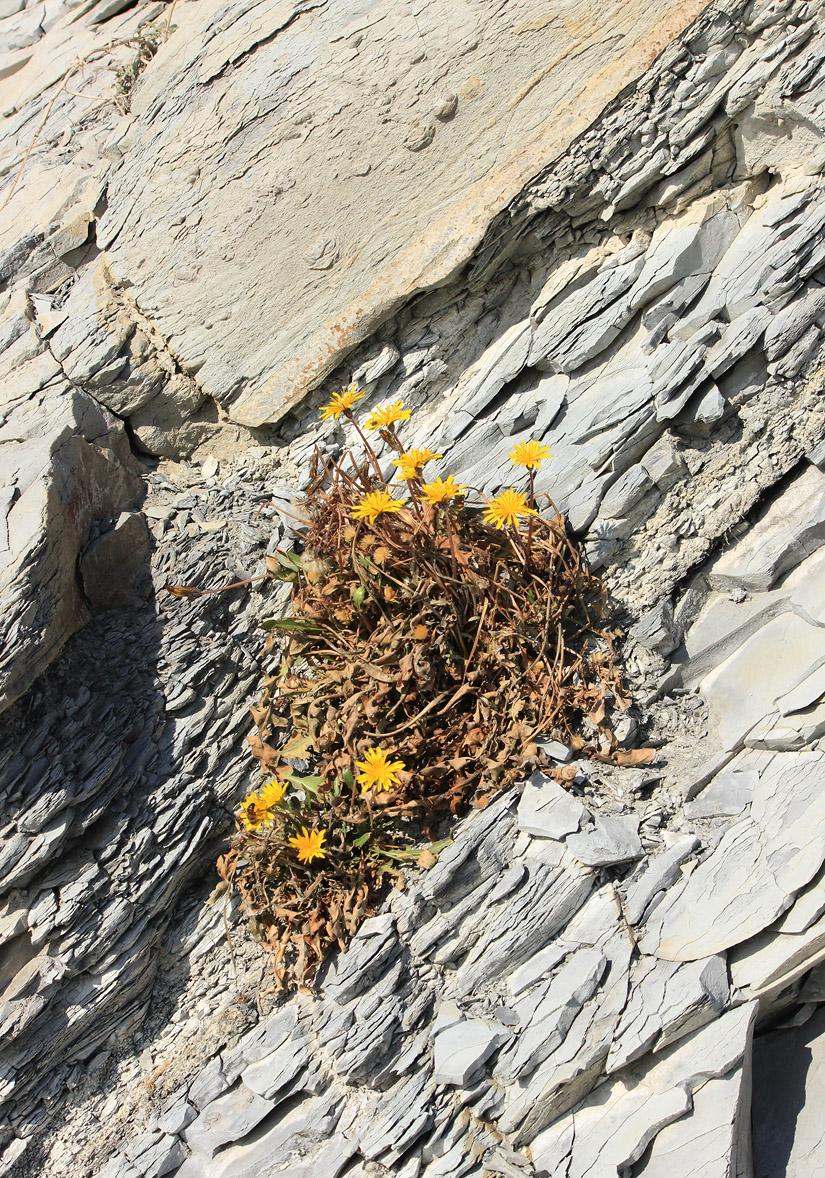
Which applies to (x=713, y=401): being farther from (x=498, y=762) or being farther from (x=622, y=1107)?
(x=622, y=1107)

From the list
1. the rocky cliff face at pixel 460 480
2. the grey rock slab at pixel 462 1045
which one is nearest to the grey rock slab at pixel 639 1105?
the rocky cliff face at pixel 460 480

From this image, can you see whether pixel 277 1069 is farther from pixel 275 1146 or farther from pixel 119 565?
pixel 119 565

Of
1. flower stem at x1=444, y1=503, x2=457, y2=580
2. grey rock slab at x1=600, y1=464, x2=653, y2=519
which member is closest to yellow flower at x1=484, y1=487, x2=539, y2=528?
flower stem at x1=444, y1=503, x2=457, y2=580

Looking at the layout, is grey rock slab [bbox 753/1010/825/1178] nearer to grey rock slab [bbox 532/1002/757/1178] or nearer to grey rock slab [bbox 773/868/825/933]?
grey rock slab [bbox 532/1002/757/1178]

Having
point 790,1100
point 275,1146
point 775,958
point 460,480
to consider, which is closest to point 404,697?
point 460,480

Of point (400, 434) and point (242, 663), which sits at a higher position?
point (400, 434)

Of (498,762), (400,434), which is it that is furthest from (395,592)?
(400,434)

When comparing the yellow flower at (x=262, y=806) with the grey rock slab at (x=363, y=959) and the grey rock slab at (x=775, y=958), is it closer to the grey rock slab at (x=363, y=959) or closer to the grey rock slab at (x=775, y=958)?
the grey rock slab at (x=363, y=959)

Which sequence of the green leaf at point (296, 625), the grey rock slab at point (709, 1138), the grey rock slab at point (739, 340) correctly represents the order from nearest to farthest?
the grey rock slab at point (709, 1138) < the green leaf at point (296, 625) < the grey rock slab at point (739, 340)
